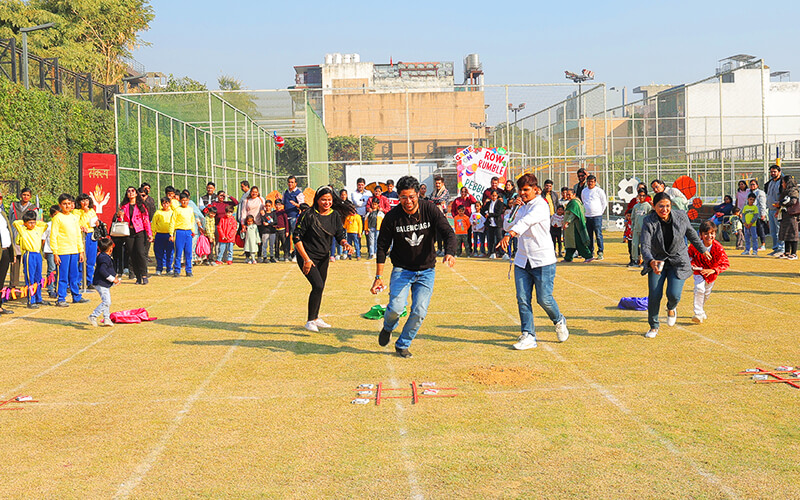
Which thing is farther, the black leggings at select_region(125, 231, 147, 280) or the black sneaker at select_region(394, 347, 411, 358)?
the black leggings at select_region(125, 231, 147, 280)

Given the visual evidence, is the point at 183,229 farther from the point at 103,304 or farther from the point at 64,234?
the point at 103,304

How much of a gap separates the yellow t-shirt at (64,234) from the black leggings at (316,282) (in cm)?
458

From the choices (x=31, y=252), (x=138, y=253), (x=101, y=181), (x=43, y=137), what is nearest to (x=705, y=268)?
(x=31, y=252)

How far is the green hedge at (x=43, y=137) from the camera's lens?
71.3ft

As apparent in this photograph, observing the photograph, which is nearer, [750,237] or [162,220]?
[162,220]

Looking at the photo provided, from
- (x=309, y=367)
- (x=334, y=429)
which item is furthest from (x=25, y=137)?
(x=334, y=429)

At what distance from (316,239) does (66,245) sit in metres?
4.89

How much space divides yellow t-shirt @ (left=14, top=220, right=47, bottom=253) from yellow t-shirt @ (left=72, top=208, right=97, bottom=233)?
3.14ft

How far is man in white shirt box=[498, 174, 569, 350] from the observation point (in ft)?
26.6

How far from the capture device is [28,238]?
12062 millimetres

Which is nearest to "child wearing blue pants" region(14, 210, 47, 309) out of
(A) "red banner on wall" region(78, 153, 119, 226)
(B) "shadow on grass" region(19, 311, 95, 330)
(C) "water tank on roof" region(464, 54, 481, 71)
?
(B) "shadow on grass" region(19, 311, 95, 330)

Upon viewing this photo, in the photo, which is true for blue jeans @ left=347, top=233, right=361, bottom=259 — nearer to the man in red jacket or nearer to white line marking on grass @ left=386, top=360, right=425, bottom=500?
the man in red jacket

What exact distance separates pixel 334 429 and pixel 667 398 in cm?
266

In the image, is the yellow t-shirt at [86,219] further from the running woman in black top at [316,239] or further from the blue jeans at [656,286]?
the blue jeans at [656,286]
